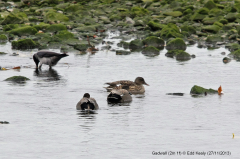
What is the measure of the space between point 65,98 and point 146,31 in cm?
2089

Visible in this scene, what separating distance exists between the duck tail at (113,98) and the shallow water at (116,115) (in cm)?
19

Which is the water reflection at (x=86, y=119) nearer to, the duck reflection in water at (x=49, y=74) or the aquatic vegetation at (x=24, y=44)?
the duck reflection in water at (x=49, y=74)

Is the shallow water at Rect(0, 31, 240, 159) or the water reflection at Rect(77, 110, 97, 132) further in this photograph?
the water reflection at Rect(77, 110, 97, 132)

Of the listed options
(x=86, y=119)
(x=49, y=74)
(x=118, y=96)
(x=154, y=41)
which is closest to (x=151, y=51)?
(x=154, y=41)

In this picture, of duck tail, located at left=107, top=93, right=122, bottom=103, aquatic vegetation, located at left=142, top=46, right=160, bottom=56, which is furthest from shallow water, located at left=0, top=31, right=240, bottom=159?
aquatic vegetation, located at left=142, top=46, right=160, bottom=56

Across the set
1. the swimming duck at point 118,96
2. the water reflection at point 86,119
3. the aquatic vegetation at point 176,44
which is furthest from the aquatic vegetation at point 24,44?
the water reflection at point 86,119

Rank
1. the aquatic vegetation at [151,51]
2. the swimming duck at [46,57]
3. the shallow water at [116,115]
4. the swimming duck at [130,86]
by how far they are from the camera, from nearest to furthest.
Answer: the shallow water at [116,115]
the swimming duck at [130,86]
the swimming duck at [46,57]
the aquatic vegetation at [151,51]

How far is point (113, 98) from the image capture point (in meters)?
16.3

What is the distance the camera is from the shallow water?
11500mm

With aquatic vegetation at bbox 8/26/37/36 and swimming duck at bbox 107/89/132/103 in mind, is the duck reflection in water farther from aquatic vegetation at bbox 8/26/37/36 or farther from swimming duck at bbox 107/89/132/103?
aquatic vegetation at bbox 8/26/37/36

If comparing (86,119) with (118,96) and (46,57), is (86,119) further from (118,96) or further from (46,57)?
(46,57)

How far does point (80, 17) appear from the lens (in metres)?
42.8

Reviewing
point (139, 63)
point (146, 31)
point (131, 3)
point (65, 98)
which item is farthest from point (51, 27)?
point (65, 98)

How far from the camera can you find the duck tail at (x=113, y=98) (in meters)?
16.3
